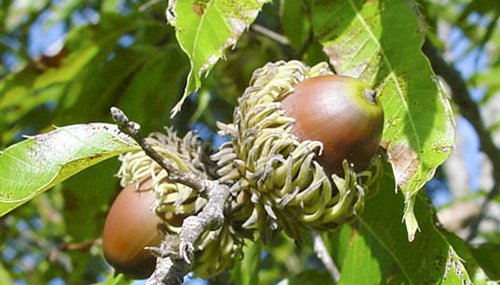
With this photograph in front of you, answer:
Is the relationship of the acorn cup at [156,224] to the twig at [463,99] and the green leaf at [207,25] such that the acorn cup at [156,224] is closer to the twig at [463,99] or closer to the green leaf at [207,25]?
the green leaf at [207,25]

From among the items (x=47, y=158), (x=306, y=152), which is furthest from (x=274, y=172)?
(x=47, y=158)

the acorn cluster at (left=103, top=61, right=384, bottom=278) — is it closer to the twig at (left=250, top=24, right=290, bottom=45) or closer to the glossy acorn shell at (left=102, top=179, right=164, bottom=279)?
the glossy acorn shell at (left=102, top=179, right=164, bottom=279)

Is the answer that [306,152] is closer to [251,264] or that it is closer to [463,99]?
[251,264]

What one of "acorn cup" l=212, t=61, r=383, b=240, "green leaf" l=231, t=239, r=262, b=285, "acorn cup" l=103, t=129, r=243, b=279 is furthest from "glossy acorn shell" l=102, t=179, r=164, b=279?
"green leaf" l=231, t=239, r=262, b=285

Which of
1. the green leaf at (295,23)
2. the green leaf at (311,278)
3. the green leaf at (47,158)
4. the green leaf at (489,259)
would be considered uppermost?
the green leaf at (47,158)

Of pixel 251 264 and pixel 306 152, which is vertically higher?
pixel 306 152

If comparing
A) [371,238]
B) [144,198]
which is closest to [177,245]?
[144,198]

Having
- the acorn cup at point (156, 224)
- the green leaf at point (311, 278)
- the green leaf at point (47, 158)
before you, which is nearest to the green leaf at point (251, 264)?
the green leaf at point (311, 278)
